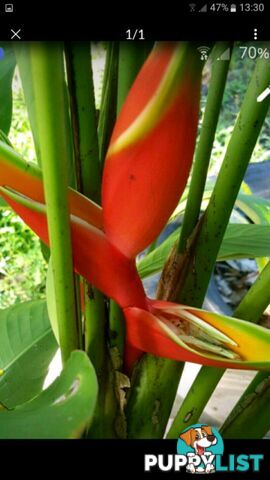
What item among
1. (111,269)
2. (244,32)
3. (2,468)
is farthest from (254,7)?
(2,468)

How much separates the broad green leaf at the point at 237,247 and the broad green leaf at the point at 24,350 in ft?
0.29

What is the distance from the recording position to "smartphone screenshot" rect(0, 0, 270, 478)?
9.6 inches

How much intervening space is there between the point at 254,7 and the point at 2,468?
10.1 inches

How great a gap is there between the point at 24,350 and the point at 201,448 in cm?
17

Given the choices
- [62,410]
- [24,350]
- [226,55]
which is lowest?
[24,350]

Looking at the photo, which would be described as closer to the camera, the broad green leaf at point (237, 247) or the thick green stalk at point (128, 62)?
the thick green stalk at point (128, 62)

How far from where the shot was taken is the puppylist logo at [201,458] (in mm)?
309

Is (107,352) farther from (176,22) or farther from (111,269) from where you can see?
(176,22)

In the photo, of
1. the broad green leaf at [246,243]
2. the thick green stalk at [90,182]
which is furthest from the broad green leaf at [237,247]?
the thick green stalk at [90,182]

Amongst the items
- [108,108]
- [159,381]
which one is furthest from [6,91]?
[159,381]

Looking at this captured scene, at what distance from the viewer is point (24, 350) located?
432mm

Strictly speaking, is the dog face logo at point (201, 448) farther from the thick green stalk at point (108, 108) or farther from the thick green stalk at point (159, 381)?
the thick green stalk at point (108, 108)

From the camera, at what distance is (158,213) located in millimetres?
268

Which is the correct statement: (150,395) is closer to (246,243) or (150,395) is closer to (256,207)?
(246,243)
